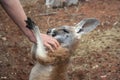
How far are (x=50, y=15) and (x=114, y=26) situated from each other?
1.48 meters

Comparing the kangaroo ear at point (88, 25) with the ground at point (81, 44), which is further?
the ground at point (81, 44)

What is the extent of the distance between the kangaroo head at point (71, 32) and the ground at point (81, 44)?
886mm

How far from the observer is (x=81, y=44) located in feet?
19.2

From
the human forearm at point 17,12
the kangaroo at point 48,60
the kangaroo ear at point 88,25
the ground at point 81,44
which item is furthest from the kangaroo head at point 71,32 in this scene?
the ground at point 81,44

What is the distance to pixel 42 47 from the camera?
3693 mm

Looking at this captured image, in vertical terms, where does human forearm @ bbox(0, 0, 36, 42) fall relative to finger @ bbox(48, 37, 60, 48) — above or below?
above

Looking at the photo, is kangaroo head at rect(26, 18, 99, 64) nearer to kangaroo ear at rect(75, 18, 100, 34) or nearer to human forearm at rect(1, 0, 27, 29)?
kangaroo ear at rect(75, 18, 100, 34)

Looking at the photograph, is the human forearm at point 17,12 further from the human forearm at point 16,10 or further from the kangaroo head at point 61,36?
the kangaroo head at point 61,36

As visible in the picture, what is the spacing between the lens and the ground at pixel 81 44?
493cm

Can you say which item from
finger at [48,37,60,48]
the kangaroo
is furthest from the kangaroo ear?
finger at [48,37,60,48]

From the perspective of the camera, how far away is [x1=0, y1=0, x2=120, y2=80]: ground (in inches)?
194

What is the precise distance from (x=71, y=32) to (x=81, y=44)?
→ 1.75m

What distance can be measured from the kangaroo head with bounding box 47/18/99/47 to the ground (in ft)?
2.91

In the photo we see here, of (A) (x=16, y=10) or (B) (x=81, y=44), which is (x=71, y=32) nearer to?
(A) (x=16, y=10)
